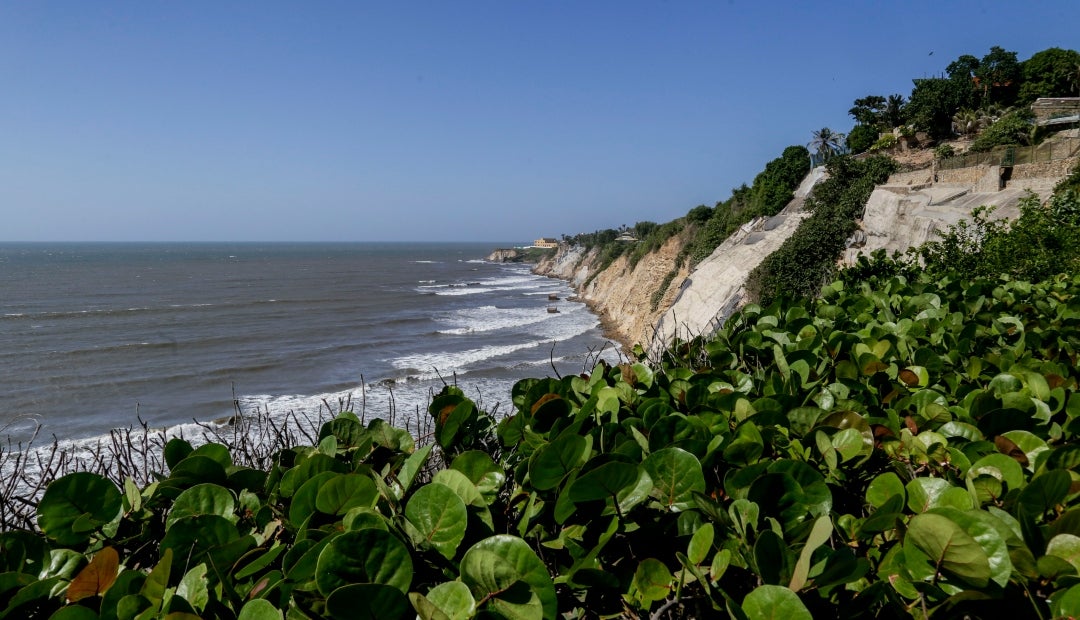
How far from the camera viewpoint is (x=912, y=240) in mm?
16531

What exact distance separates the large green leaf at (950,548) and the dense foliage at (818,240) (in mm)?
17788

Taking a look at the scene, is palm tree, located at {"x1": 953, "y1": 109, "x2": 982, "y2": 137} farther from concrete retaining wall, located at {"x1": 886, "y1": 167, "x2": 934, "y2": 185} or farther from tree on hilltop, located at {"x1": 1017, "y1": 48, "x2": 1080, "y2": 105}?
concrete retaining wall, located at {"x1": 886, "y1": 167, "x2": 934, "y2": 185}

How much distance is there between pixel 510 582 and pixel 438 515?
0.88ft

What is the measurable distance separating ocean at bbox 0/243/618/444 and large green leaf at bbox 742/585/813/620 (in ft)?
15.8

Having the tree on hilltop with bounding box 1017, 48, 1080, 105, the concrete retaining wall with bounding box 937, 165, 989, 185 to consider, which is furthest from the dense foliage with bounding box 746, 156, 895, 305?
the tree on hilltop with bounding box 1017, 48, 1080, 105

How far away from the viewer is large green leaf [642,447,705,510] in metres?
1.49

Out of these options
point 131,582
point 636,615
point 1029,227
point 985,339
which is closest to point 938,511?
point 636,615

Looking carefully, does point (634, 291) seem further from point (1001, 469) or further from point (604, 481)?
point (604, 481)

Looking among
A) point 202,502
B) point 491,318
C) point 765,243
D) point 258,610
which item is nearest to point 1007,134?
point 765,243

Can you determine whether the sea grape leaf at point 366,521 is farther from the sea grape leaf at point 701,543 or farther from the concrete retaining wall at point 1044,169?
the concrete retaining wall at point 1044,169

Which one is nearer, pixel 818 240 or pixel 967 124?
pixel 818 240

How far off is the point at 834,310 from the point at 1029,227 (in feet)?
25.0

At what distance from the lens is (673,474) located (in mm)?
1503

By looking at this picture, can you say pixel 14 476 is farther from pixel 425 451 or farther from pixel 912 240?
pixel 912 240
